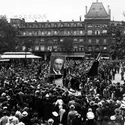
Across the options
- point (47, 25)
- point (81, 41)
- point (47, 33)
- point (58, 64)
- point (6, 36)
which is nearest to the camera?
point (58, 64)

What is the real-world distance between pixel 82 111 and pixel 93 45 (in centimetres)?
7855

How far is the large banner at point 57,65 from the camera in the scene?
21438 mm

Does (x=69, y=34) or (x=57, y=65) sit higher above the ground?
(x=69, y=34)

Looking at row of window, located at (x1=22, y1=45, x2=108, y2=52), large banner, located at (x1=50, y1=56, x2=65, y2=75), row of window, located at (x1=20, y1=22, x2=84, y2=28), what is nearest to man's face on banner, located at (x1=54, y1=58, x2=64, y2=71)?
large banner, located at (x1=50, y1=56, x2=65, y2=75)

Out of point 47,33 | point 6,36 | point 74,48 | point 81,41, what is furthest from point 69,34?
point 6,36

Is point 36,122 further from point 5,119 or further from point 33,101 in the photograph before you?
point 33,101

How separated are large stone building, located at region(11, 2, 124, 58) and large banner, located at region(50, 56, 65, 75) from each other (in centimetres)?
6604

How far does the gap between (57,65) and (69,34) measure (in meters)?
70.6

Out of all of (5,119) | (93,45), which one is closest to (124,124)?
(5,119)

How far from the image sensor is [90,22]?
9200 centimetres

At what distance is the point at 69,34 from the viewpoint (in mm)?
91688

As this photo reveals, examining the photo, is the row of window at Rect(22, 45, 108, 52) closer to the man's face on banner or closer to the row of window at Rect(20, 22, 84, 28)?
the row of window at Rect(20, 22, 84, 28)

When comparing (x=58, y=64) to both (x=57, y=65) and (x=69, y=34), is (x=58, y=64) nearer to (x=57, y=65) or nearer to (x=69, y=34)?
(x=57, y=65)

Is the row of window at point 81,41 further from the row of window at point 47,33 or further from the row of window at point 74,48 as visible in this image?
the row of window at point 47,33
